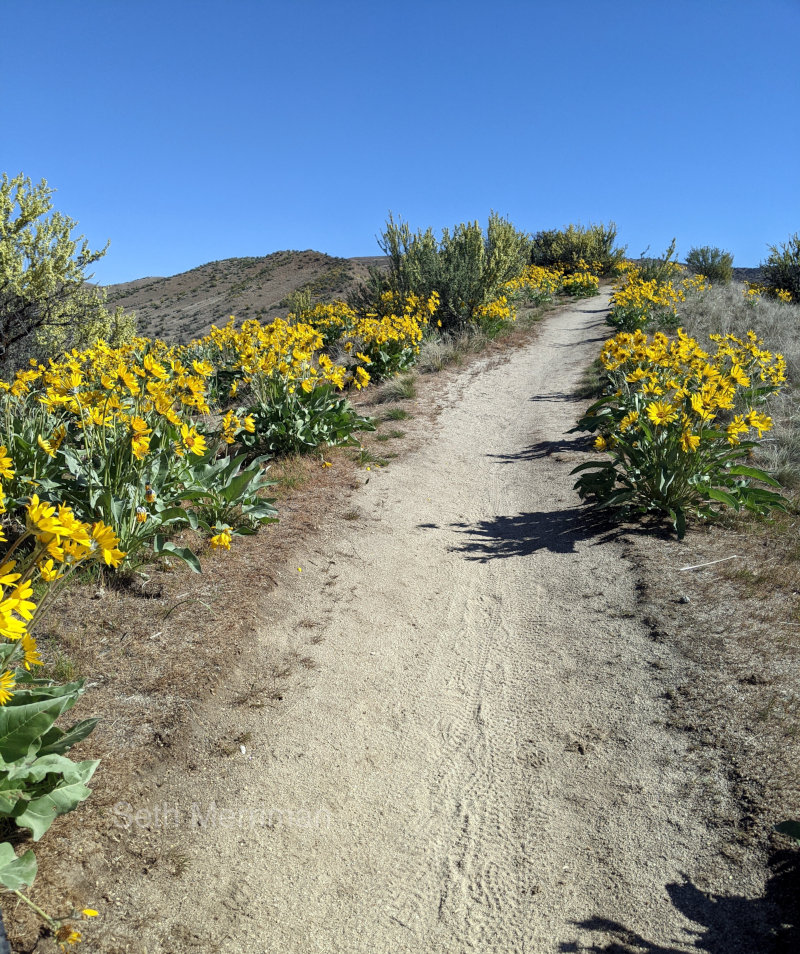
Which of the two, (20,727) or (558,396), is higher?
(558,396)

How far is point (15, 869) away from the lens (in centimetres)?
191

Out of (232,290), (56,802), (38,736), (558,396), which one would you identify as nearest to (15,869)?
(56,802)

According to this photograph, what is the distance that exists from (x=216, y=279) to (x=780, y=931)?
4716 cm

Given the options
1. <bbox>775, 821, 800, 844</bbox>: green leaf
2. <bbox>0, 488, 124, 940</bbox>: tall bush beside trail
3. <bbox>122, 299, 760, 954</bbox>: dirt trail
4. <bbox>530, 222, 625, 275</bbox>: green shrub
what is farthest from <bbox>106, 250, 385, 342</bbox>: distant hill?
<bbox>775, 821, 800, 844</bbox>: green leaf

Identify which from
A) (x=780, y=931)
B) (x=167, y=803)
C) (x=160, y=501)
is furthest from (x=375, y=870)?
(x=160, y=501)

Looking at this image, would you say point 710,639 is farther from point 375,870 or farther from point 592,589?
point 375,870

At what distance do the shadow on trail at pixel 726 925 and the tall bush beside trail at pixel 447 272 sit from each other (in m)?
12.4

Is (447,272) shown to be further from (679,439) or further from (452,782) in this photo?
(452,782)

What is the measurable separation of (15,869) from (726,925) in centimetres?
229

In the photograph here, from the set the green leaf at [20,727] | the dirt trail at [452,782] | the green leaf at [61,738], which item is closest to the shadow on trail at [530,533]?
the dirt trail at [452,782]

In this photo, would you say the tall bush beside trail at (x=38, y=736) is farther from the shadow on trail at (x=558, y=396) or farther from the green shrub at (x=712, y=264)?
the green shrub at (x=712, y=264)

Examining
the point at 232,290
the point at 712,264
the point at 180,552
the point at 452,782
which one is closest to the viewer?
the point at 452,782

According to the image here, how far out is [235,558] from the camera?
14.3 feet

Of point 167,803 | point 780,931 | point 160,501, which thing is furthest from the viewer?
point 160,501
